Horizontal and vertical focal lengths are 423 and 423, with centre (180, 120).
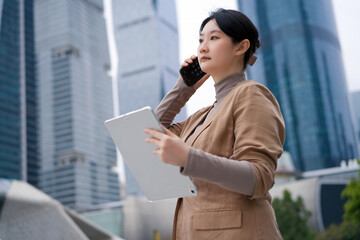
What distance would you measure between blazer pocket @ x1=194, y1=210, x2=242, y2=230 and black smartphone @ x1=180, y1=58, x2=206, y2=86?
58 cm

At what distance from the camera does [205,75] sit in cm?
156

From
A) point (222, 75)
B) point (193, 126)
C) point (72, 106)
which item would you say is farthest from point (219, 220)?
point (72, 106)

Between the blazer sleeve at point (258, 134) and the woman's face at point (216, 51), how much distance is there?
176mm

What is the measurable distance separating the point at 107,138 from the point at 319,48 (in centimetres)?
4594

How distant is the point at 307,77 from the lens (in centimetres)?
5950

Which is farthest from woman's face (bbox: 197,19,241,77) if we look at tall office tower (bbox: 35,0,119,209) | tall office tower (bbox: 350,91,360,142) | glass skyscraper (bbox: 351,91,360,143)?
tall office tower (bbox: 350,91,360,142)

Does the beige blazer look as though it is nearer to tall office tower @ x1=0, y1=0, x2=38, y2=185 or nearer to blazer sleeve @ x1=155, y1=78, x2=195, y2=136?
blazer sleeve @ x1=155, y1=78, x2=195, y2=136

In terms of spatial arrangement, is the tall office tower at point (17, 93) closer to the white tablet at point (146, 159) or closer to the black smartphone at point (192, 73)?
the black smartphone at point (192, 73)

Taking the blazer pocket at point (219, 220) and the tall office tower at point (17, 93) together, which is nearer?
the blazer pocket at point (219, 220)

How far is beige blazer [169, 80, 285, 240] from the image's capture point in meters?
1.10

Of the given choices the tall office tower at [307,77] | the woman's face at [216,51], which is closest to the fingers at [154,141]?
the woman's face at [216,51]

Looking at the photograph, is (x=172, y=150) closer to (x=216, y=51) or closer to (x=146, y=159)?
(x=146, y=159)

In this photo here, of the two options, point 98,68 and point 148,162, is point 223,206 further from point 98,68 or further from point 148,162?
point 98,68

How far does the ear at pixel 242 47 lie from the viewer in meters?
1.37
